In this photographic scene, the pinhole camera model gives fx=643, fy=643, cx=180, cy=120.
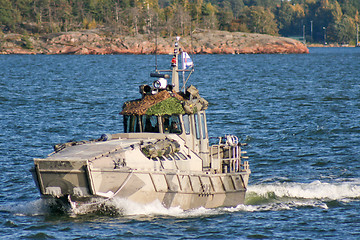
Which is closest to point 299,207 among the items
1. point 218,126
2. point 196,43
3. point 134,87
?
point 218,126

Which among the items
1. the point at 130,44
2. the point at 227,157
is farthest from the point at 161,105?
the point at 130,44

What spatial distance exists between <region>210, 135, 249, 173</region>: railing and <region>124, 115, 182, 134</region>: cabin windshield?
2.31 m

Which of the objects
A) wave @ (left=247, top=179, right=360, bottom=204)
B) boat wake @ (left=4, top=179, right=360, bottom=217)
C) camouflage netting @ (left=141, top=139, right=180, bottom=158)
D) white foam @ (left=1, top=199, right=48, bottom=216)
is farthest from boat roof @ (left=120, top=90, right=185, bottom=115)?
wave @ (left=247, top=179, right=360, bottom=204)

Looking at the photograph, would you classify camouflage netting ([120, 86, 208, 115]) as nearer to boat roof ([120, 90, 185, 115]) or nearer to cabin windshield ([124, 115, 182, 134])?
boat roof ([120, 90, 185, 115])

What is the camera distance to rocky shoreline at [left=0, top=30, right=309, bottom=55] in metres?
186

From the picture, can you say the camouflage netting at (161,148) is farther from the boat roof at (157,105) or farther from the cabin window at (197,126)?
the cabin window at (197,126)

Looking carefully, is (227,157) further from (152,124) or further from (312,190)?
(312,190)

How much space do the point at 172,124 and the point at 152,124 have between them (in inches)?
28.3

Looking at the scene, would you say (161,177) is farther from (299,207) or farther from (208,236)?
(299,207)

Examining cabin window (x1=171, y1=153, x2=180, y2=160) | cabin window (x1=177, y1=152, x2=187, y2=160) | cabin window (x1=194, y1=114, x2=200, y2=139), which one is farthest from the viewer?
cabin window (x1=194, y1=114, x2=200, y2=139)

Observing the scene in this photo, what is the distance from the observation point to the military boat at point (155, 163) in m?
19.5

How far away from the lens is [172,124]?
22969 mm

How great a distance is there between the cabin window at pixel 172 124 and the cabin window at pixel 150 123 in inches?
12.6

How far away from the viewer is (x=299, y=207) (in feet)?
79.5
